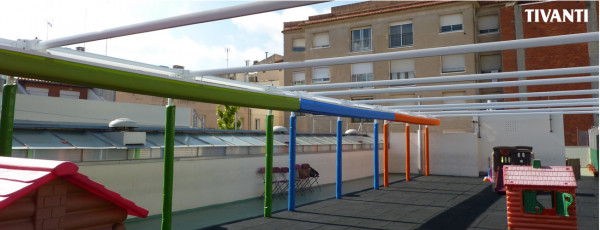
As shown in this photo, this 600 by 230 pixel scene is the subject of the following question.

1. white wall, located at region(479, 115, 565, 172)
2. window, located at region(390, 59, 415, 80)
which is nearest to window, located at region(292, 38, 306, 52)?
window, located at region(390, 59, 415, 80)

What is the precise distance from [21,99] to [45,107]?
36.6 inches

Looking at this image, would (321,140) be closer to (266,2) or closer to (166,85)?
(166,85)

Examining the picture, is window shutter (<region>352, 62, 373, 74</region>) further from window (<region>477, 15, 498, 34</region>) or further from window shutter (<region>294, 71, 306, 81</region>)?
window (<region>477, 15, 498, 34</region>)

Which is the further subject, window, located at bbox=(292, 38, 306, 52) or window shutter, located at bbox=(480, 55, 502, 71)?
window, located at bbox=(292, 38, 306, 52)

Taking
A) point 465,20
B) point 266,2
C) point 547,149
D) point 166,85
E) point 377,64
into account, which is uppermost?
point 465,20

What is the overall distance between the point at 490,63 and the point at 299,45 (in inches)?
444

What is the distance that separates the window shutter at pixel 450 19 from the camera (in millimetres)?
20984

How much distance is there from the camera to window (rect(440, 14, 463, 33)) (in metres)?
21.0

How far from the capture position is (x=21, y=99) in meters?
11.7

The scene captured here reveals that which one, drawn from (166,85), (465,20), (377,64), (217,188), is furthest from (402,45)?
(166,85)

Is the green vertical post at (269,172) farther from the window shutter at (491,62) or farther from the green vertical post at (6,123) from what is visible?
the window shutter at (491,62)

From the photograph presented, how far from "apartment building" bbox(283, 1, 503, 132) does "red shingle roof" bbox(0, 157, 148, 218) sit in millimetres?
18653

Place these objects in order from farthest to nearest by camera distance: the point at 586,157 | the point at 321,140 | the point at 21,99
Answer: the point at 586,157 → the point at 321,140 → the point at 21,99

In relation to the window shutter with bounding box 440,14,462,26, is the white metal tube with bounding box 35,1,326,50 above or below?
below
